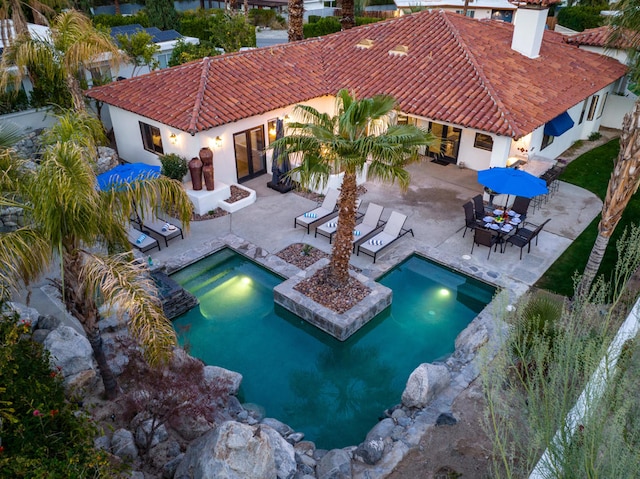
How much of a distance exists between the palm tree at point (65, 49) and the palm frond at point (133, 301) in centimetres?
1076

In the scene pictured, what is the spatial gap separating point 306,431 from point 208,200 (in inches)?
391

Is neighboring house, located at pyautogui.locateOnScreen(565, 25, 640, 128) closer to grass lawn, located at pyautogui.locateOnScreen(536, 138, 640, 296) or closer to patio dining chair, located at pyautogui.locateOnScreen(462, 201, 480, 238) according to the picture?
grass lawn, located at pyautogui.locateOnScreen(536, 138, 640, 296)

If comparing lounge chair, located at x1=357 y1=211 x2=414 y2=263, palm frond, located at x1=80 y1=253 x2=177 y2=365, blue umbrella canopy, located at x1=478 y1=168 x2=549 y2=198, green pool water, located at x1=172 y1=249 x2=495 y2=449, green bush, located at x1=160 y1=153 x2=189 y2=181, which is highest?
palm frond, located at x1=80 y1=253 x2=177 y2=365

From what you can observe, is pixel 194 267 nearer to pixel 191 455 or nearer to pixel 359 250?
pixel 359 250

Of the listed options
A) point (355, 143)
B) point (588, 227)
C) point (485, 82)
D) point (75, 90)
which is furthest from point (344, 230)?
point (75, 90)

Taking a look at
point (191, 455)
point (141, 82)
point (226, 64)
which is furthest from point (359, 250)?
point (141, 82)

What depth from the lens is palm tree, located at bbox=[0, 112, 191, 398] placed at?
725cm

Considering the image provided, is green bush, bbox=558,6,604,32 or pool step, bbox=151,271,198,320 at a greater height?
green bush, bbox=558,6,604,32

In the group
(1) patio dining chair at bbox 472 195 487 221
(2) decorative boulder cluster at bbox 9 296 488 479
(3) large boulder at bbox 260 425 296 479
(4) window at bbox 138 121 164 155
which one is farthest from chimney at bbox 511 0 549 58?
(3) large boulder at bbox 260 425 296 479

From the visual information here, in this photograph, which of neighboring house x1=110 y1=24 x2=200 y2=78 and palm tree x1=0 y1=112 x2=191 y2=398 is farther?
neighboring house x1=110 y1=24 x2=200 y2=78

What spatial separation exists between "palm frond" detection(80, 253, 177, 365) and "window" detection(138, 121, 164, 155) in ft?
42.1

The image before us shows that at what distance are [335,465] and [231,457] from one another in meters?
2.20

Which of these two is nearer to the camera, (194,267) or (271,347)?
(271,347)

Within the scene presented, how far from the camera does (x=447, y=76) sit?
20031mm
